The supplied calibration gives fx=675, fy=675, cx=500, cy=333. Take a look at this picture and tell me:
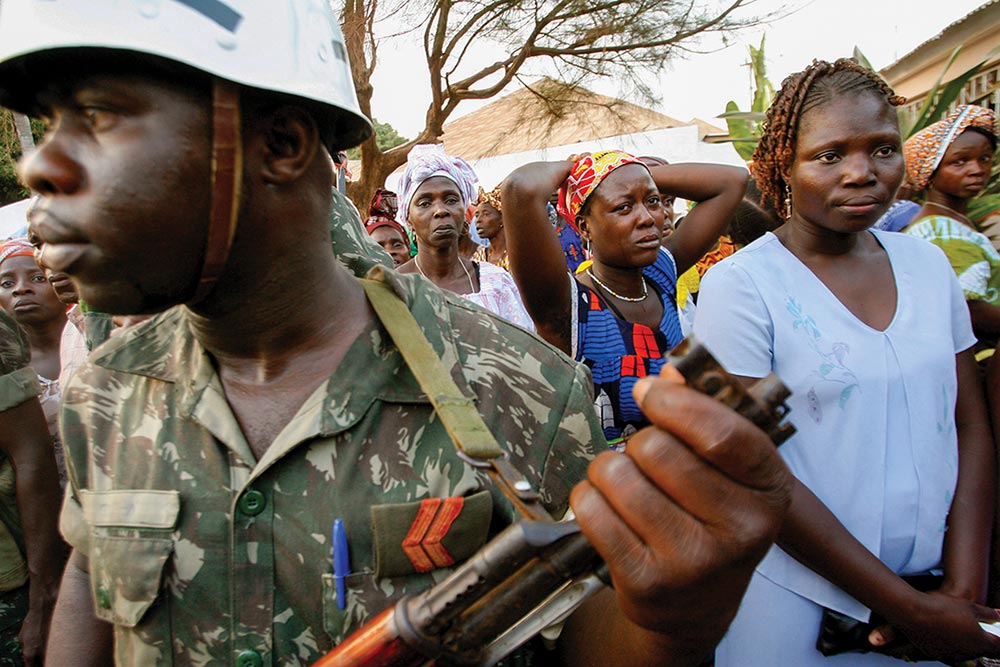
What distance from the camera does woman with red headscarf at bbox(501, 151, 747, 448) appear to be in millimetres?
2750

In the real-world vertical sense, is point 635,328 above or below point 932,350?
below

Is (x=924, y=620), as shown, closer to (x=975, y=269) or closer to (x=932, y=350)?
(x=932, y=350)

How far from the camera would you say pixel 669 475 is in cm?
78

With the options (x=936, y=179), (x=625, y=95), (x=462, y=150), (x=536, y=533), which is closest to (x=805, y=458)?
(x=536, y=533)

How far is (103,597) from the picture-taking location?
1314 mm

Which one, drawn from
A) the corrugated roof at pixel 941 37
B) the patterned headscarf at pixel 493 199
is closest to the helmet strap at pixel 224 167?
the patterned headscarf at pixel 493 199

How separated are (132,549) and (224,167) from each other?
0.73 metres

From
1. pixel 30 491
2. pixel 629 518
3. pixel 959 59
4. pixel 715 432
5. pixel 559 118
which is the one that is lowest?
pixel 30 491

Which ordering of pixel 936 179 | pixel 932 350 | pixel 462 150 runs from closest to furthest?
pixel 932 350 < pixel 936 179 < pixel 462 150

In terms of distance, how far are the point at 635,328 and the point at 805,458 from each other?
1.07 meters

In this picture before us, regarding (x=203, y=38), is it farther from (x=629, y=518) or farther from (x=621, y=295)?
(x=621, y=295)

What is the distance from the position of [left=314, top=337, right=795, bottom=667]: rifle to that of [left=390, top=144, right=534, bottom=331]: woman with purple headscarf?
3488 mm

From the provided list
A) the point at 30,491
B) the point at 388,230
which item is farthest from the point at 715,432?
the point at 388,230

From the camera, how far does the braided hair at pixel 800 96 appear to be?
2.11 m
